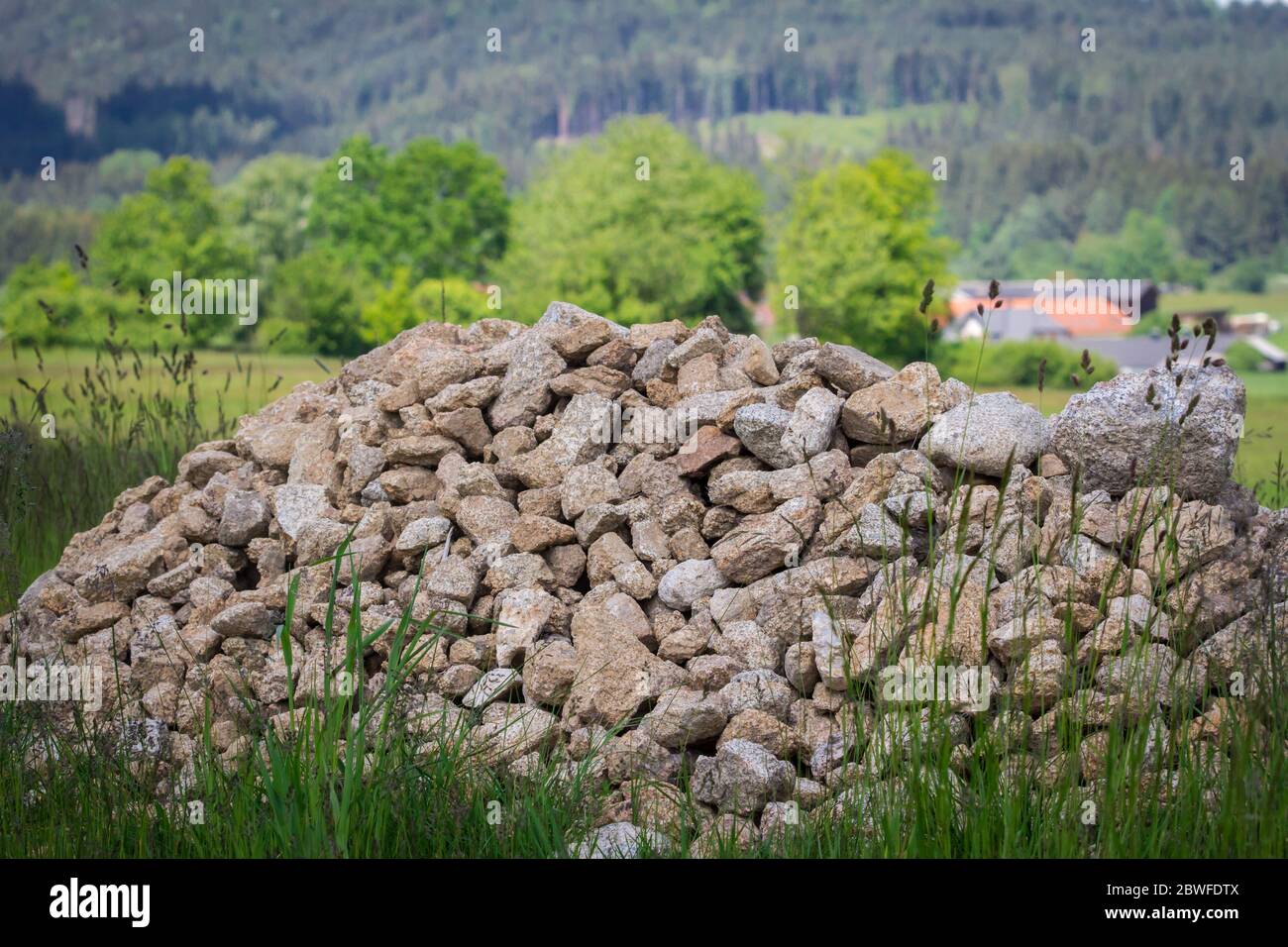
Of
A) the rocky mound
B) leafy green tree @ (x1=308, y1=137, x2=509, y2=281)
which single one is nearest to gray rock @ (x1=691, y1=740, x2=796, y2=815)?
the rocky mound

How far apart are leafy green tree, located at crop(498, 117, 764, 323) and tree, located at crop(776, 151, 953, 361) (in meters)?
1.92

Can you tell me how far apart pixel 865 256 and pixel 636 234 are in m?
6.77

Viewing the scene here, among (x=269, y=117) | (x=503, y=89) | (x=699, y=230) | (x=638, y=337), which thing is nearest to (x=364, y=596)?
(x=638, y=337)

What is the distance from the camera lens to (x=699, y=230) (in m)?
35.6

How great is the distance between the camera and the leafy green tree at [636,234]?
32.7m

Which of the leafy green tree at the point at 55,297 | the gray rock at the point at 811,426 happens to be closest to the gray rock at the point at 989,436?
the gray rock at the point at 811,426

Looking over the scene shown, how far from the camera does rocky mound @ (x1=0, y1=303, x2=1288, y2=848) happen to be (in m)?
4.01

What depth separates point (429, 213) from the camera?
140ft

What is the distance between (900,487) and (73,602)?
390 cm

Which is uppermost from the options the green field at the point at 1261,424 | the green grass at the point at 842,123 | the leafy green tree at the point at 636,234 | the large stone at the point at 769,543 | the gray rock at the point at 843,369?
the green grass at the point at 842,123

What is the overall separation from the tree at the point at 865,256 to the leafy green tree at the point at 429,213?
11.5 meters

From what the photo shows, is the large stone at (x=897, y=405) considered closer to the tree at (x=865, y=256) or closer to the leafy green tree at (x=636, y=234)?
the leafy green tree at (x=636, y=234)

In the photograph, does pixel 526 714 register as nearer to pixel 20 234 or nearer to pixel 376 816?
pixel 376 816

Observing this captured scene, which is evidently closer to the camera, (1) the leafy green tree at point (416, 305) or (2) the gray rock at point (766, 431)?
(2) the gray rock at point (766, 431)
